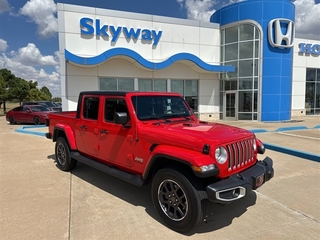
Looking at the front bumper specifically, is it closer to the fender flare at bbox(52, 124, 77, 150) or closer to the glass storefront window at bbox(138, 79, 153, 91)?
the fender flare at bbox(52, 124, 77, 150)

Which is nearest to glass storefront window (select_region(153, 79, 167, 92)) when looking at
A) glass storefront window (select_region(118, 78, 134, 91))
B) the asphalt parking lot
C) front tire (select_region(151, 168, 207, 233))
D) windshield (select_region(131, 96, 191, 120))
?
glass storefront window (select_region(118, 78, 134, 91))

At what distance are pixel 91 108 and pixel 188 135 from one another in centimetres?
255

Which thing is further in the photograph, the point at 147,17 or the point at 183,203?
the point at 147,17

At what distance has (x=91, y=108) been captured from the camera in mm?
5012

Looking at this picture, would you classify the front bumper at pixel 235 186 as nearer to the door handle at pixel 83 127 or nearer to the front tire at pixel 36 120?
the door handle at pixel 83 127

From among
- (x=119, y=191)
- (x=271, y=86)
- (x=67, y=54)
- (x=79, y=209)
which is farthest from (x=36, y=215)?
(x=271, y=86)

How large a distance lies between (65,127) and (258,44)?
15846mm

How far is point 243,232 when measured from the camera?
3.20 meters

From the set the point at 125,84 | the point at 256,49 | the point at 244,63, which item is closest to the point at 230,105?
the point at 244,63

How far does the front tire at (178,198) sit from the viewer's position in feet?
9.88

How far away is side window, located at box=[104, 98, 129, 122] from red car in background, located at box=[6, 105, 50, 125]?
1310 cm

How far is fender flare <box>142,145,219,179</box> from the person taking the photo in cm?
297

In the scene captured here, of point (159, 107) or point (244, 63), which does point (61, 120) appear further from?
point (244, 63)

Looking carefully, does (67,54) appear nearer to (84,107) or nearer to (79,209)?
(84,107)
